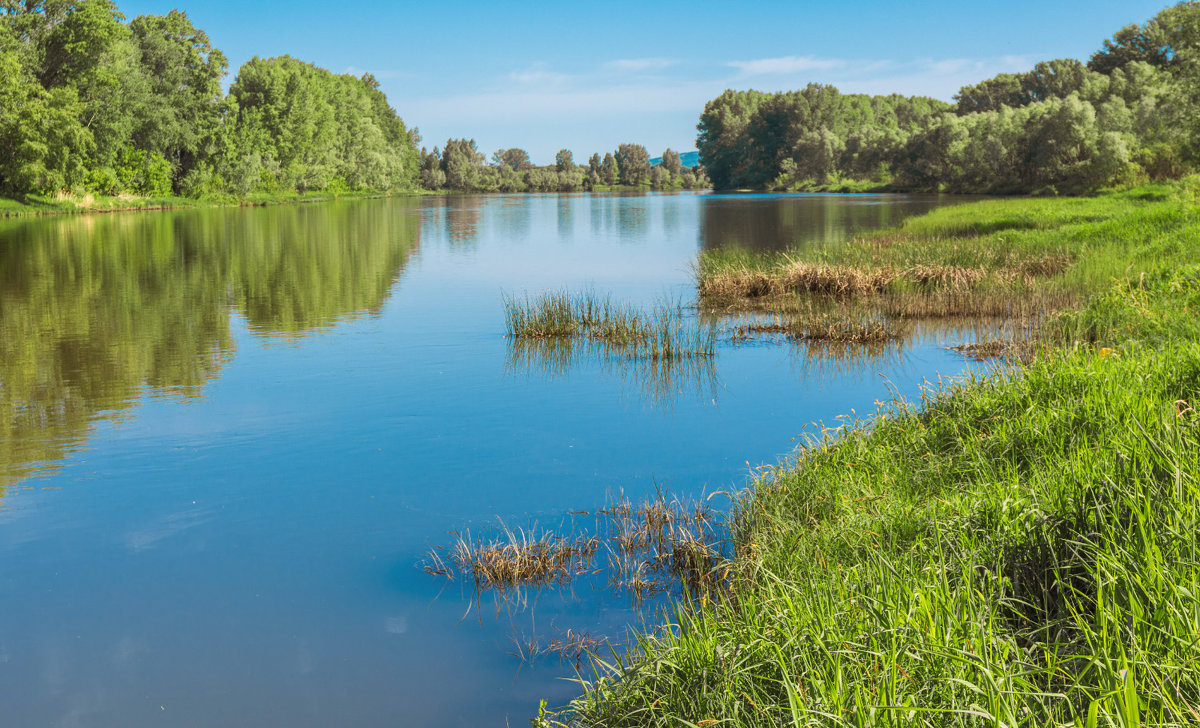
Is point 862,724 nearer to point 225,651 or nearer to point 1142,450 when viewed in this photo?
point 1142,450

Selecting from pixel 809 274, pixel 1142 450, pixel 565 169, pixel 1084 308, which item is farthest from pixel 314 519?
pixel 565 169

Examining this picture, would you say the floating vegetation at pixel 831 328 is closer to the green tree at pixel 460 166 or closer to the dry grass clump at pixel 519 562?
the dry grass clump at pixel 519 562

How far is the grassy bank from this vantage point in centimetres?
5305

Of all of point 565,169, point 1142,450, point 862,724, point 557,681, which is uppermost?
point 565,169

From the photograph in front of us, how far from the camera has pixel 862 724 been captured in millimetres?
3080

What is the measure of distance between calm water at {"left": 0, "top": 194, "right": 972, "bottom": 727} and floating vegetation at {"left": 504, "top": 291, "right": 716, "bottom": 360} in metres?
0.69

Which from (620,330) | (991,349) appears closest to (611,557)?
(620,330)

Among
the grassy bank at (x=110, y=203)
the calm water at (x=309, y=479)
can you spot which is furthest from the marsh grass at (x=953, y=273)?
the grassy bank at (x=110, y=203)

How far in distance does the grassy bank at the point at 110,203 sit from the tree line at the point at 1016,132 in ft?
194

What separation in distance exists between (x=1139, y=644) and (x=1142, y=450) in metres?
1.88

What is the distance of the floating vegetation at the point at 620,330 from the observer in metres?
15.1

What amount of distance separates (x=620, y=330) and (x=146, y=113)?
5945cm

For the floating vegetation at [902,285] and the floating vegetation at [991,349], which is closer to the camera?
the floating vegetation at [991,349]

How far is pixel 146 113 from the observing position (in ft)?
206
